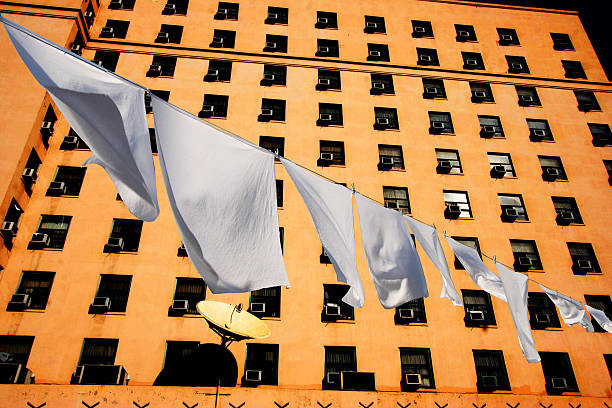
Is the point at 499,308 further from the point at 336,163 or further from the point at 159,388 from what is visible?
the point at 159,388

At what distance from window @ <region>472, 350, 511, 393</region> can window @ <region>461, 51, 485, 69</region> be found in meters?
18.9

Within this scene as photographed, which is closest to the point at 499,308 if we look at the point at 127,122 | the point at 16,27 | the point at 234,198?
the point at 234,198

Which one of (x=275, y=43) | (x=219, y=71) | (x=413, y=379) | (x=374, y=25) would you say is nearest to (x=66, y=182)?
(x=219, y=71)

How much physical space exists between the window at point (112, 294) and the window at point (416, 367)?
12300mm

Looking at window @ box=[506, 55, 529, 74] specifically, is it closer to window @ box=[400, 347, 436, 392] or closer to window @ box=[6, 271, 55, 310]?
window @ box=[400, 347, 436, 392]

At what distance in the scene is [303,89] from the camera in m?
24.7

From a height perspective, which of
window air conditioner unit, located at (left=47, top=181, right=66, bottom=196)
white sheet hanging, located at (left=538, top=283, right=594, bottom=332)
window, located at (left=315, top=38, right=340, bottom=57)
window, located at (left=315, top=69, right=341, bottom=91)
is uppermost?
window, located at (left=315, top=38, right=340, bottom=57)

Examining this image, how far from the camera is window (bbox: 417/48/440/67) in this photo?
27250 millimetres

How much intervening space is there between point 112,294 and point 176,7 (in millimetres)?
20298

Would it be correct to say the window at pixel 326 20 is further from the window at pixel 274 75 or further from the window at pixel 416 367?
the window at pixel 416 367

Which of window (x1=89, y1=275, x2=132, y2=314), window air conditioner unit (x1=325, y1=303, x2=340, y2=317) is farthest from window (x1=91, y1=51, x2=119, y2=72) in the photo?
window air conditioner unit (x1=325, y1=303, x2=340, y2=317)

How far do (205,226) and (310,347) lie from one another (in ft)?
41.2

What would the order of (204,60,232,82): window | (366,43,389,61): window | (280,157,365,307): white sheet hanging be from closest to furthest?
(280,157,365,307): white sheet hanging
(204,60,232,82): window
(366,43,389,61): window

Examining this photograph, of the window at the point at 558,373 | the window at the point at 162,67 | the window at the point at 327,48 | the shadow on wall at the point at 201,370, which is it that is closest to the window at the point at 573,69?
the window at the point at 327,48
